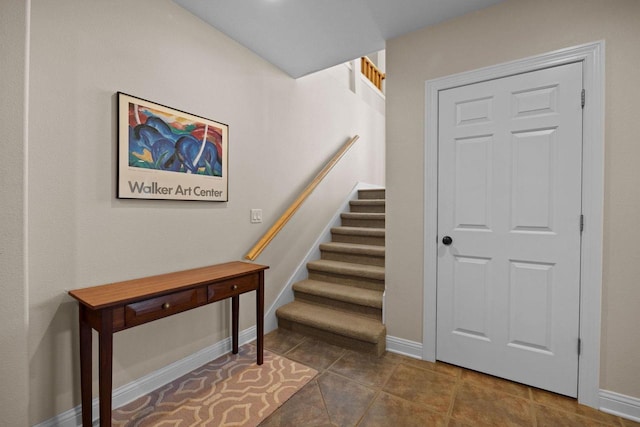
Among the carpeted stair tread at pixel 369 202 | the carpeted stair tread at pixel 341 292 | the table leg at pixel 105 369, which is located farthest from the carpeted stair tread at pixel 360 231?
the table leg at pixel 105 369

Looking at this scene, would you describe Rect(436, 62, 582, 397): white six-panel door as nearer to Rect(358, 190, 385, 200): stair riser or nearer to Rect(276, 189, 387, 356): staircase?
Rect(276, 189, 387, 356): staircase

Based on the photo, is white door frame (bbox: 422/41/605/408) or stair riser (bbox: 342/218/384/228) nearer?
white door frame (bbox: 422/41/605/408)

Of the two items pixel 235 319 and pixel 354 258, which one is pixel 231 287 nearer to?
pixel 235 319

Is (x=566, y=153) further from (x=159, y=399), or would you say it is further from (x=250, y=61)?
Answer: (x=159, y=399)

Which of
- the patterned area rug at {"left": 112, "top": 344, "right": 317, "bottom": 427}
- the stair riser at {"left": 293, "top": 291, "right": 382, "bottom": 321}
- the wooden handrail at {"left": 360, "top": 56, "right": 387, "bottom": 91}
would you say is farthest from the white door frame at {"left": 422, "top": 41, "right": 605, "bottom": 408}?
the wooden handrail at {"left": 360, "top": 56, "right": 387, "bottom": 91}

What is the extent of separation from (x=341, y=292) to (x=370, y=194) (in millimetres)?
2003

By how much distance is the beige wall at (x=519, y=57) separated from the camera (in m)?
1.61

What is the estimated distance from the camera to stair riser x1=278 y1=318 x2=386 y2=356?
2.28 metres

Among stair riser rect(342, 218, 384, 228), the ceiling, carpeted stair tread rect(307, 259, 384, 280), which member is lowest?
carpeted stair tread rect(307, 259, 384, 280)

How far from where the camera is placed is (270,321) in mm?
2729

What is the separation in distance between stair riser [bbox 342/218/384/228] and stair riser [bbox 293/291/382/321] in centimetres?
124

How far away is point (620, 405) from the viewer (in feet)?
5.33

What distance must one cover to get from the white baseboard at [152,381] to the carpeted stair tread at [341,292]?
76 centimetres

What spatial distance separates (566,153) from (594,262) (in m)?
0.66
